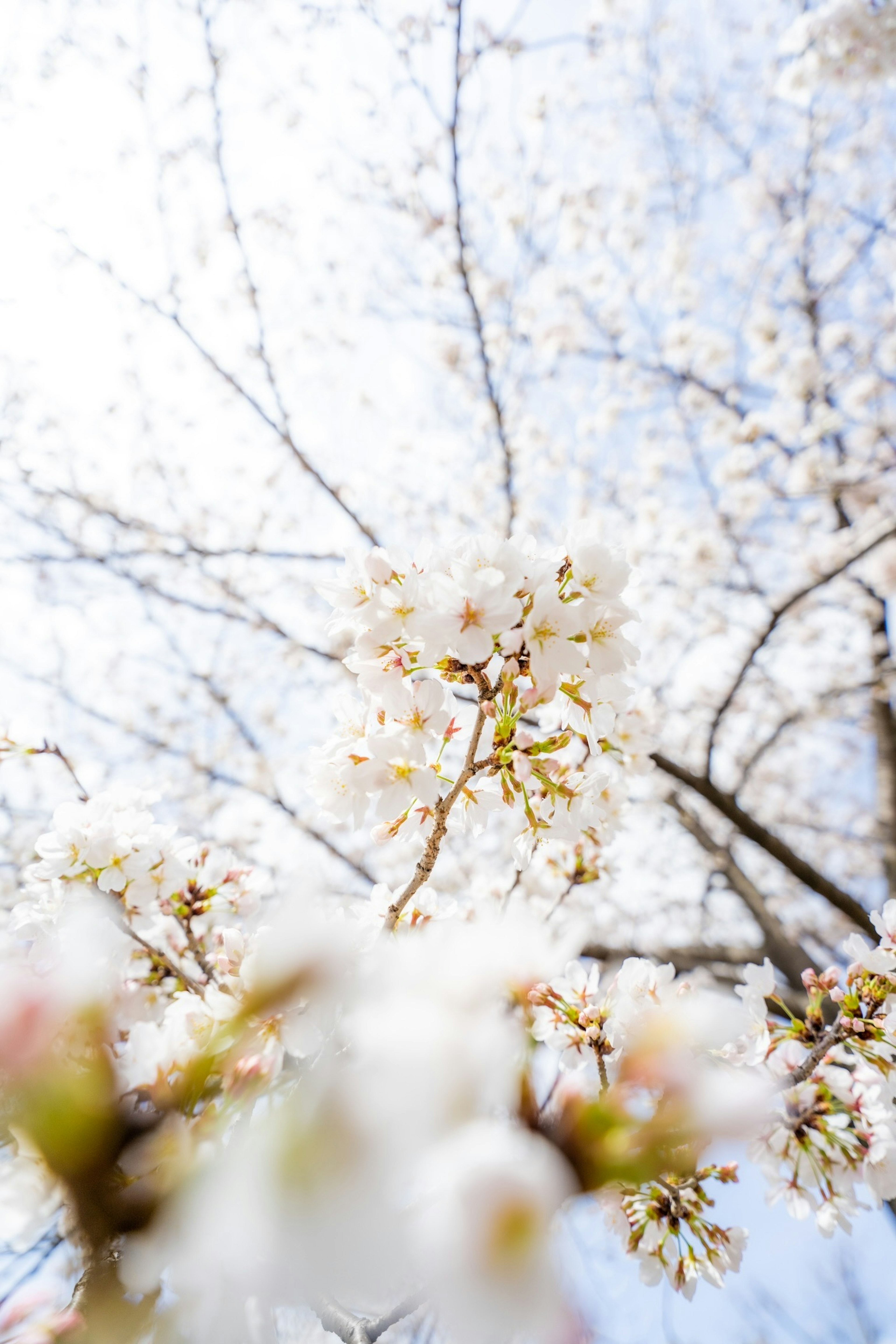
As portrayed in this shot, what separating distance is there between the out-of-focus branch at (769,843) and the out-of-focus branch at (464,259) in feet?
7.15

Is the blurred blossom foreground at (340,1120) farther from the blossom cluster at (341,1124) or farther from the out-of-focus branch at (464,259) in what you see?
the out-of-focus branch at (464,259)

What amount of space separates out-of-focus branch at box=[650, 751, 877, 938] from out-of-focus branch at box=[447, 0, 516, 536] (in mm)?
2180

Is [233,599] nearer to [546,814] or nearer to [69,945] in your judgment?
[546,814]

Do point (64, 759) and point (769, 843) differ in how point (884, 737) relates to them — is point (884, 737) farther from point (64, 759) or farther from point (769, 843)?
point (64, 759)

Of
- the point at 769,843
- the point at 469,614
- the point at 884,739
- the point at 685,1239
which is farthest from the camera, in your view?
the point at 884,739

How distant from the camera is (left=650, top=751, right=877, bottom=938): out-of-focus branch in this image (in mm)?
3504

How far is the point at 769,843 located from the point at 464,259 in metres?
4.07

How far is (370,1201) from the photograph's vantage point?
0.38 meters

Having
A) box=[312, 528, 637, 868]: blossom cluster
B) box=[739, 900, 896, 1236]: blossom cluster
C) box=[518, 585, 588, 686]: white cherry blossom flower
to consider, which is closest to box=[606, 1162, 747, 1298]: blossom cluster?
box=[739, 900, 896, 1236]: blossom cluster

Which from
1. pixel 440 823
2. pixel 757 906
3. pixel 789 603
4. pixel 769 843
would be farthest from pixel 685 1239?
pixel 757 906

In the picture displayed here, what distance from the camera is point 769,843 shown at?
3.66 m

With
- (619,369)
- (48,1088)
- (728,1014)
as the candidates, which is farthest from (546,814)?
(619,369)

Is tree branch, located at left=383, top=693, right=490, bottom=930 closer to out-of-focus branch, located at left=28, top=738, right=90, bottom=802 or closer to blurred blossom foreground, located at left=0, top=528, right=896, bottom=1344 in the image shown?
blurred blossom foreground, located at left=0, top=528, right=896, bottom=1344

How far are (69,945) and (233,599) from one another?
4.65 metres
